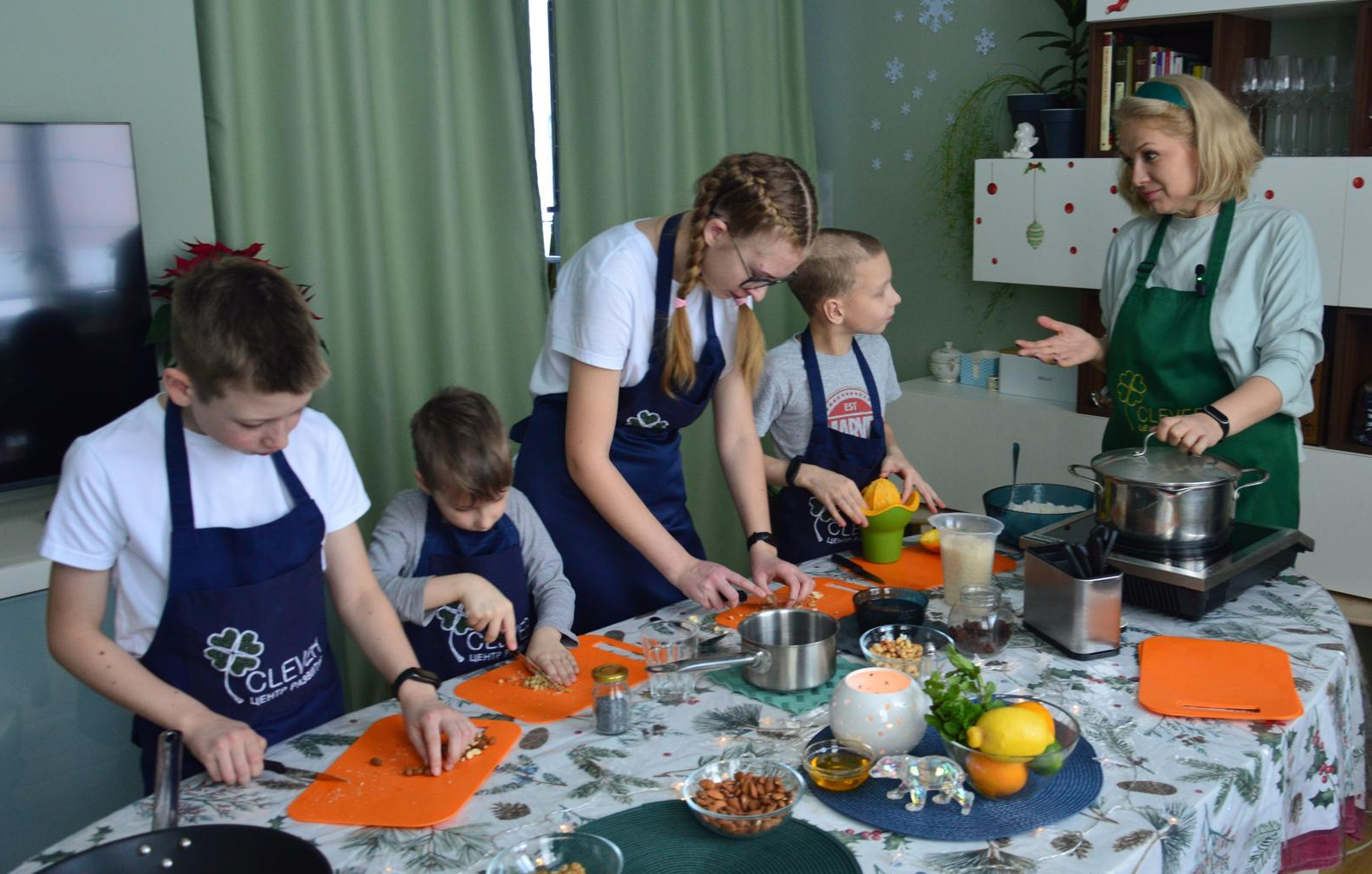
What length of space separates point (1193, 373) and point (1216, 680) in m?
0.92

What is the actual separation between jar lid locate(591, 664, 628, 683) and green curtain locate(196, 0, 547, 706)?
5.66ft

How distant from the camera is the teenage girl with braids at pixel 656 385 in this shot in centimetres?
187

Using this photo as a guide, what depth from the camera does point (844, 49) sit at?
4262 millimetres

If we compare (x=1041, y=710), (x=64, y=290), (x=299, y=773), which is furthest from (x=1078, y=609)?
(x=64, y=290)

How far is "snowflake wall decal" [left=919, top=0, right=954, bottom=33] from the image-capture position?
394 centimetres

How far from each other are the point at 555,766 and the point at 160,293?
5.67 ft

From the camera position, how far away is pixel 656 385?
6.75 ft

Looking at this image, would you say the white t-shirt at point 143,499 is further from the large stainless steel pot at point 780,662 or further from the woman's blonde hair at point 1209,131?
the woman's blonde hair at point 1209,131

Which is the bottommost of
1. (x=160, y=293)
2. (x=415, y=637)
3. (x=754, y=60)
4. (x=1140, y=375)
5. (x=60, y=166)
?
(x=415, y=637)

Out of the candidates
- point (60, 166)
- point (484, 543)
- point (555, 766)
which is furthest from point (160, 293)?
point (555, 766)

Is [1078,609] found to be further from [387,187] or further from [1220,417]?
[387,187]

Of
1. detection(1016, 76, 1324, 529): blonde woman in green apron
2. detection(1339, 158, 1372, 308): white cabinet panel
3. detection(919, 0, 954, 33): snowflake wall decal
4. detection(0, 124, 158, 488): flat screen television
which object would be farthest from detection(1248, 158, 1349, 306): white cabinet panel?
detection(0, 124, 158, 488): flat screen television

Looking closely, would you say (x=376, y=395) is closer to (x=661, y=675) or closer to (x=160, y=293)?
(x=160, y=293)

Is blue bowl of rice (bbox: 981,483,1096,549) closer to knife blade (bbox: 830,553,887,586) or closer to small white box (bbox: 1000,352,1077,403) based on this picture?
knife blade (bbox: 830,553,887,586)
